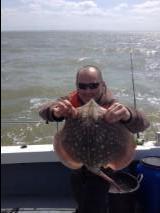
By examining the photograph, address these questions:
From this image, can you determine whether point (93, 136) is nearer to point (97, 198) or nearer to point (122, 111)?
point (122, 111)

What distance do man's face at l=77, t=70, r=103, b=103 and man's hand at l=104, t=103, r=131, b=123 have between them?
0.32 meters

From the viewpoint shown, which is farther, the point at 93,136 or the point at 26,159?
the point at 26,159

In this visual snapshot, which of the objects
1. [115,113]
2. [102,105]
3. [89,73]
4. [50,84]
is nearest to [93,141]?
[115,113]

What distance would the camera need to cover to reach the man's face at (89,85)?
9.05 ft

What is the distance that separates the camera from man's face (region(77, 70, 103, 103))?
2760mm

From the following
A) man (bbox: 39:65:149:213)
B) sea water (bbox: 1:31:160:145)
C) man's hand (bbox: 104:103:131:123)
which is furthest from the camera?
sea water (bbox: 1:31:160:145)

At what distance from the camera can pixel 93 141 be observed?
99.5 inches

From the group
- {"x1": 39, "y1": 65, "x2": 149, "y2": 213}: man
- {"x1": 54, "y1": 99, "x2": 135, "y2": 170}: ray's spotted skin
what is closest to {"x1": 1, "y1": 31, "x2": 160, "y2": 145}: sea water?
{"x1": 39, "y1": 65, "x2": 149, "y2": 213}: man

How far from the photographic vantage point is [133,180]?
139 inches

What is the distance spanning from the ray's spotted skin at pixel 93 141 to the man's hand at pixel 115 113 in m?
0.04

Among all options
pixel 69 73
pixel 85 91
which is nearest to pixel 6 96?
pixel 69 73

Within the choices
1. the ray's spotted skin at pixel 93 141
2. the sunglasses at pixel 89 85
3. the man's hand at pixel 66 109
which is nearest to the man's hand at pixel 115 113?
the ray's spotted skin at pixel 93 141

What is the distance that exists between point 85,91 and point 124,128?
0.40 m

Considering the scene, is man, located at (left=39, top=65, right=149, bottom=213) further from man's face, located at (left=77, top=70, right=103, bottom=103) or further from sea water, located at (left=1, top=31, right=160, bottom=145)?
sea water, located at (left=1, top=31, right=160, bottom=145)
